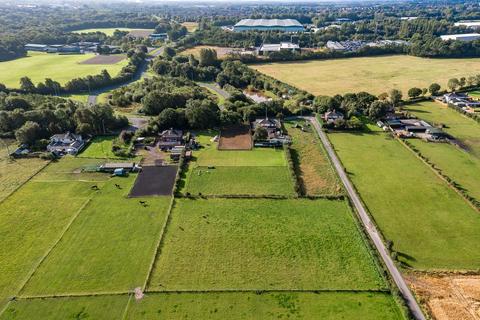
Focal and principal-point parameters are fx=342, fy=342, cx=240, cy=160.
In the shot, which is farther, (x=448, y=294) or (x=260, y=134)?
(x=260, y=134)

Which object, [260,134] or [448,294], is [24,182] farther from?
[448,294]

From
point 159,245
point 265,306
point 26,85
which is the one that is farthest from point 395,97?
point 26,85

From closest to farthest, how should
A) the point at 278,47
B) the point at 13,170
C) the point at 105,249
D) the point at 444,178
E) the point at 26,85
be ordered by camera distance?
the point at 105,249, the point at 444,178, the point at 13,170, the point at 26,85, the point at 278,47

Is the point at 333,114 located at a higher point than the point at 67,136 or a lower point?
higher

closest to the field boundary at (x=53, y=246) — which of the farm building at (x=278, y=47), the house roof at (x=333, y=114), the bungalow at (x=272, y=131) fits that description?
the bungalow at (x=272, y=131)

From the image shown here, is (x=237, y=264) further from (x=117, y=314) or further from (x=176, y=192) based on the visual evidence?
(x=176, y=192)

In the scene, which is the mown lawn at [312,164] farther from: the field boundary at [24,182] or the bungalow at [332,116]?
the field boundary at [24,182]

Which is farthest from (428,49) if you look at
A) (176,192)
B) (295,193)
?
(176,192)
